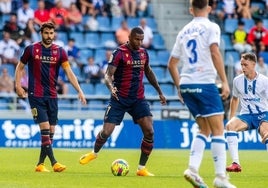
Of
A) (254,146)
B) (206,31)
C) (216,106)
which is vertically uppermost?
(206,31)

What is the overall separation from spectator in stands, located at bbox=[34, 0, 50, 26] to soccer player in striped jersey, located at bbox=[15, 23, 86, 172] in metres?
13.5

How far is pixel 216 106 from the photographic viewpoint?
40.5ft

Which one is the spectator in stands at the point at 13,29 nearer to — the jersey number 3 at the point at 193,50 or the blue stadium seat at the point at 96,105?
the blue stadium seat at the point at 96,105

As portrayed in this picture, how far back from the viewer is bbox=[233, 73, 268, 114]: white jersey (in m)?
17.5

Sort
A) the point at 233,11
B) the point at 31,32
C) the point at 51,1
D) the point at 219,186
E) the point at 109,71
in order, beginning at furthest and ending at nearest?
the point at 233,11
the point at 51,1
the point at 31,32
the point at 109,71
the point at 219,186

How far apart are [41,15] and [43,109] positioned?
45.8ft

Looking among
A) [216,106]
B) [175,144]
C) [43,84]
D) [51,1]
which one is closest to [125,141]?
[175,144]

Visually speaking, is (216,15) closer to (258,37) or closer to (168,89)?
(258,37)

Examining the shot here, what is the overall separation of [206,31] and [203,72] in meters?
0.52

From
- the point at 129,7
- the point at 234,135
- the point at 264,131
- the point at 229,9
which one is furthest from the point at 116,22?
the point at 264,131

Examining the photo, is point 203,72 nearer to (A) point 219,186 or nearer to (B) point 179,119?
(A) point 219,186

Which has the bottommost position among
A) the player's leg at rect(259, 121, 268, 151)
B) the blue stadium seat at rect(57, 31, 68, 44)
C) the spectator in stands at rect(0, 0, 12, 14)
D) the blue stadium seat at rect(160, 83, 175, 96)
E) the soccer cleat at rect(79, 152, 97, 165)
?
the blue stadium seat at rect(160, 83, 175, 96)

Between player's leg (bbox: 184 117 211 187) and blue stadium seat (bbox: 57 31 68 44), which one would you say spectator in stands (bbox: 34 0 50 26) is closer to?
blue stadium seat (bbox: 57 31 68 44)

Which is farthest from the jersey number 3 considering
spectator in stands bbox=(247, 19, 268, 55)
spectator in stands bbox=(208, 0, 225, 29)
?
spectator in stands bbox=(208, 0, 225, 29)
